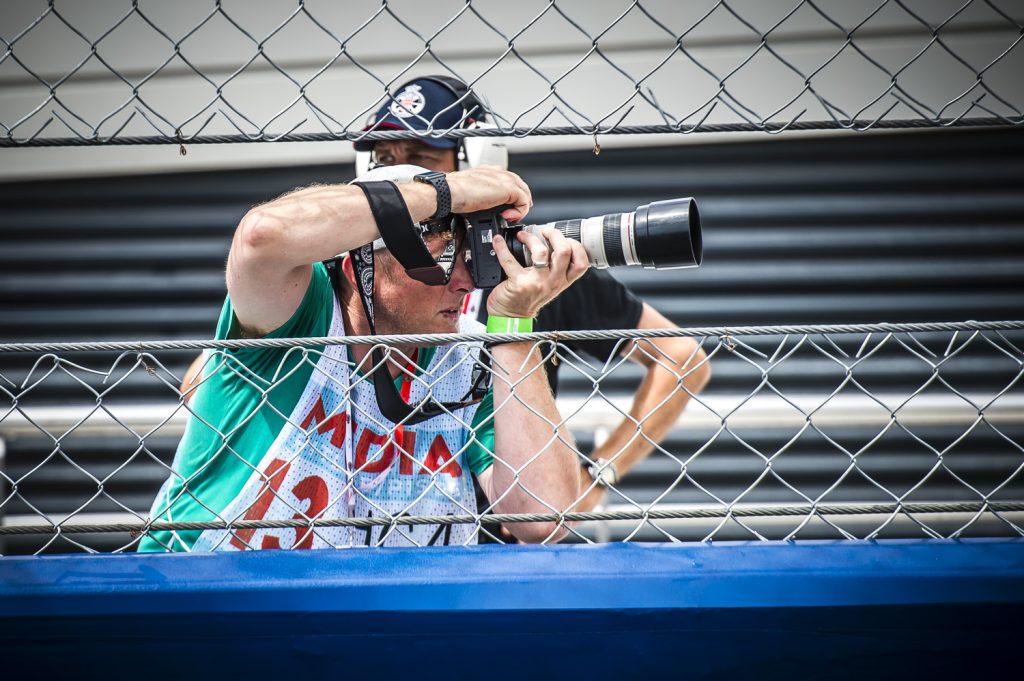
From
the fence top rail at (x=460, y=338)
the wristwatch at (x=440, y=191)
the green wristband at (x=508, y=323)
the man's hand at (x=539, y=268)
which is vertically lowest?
the fence top rail at (x=460, y=338)

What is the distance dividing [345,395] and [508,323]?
37 cm

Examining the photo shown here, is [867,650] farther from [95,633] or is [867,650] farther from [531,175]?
[531,175]

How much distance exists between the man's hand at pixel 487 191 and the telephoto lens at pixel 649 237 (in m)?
0.14

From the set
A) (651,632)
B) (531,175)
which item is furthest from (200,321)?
(651,632)

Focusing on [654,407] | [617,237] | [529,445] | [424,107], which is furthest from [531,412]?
[654,407]

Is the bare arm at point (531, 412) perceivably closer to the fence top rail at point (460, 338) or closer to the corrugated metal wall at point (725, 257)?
the fence top rail at point (460, 338)

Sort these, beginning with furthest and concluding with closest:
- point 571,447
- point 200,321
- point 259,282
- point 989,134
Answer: point 200,321 < point 989,134 < point 571,447 < point 259,282

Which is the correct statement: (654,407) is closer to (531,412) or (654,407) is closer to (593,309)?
(593,309)

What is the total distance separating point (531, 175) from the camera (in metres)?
3.85

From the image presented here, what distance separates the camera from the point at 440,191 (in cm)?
167

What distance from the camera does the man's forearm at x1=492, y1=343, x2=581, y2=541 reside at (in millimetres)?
1854

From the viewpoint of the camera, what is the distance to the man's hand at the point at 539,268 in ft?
5.66

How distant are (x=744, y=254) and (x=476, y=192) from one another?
91.1 inches

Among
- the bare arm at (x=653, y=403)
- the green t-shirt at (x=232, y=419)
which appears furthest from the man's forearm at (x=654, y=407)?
the green t-shirt at (x=232, y=419)
